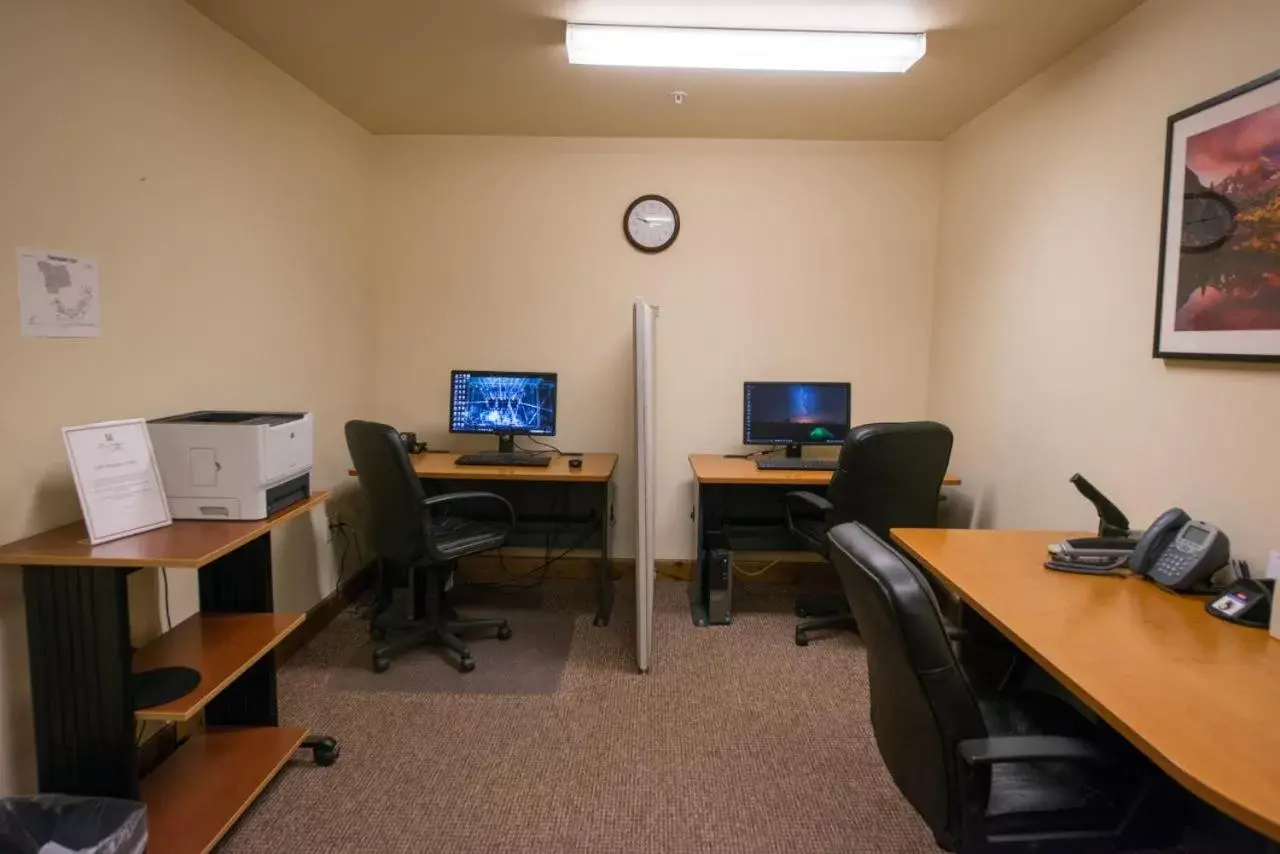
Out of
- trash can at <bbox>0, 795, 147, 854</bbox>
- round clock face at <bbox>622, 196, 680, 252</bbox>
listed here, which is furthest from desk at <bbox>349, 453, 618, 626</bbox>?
trash can at <bbox>0, 795, 147, 854</bbox>

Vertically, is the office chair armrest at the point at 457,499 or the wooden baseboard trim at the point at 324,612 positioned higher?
the office chair armrest at the point at 457,499

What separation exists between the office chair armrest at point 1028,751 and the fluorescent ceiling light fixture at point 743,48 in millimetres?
2280

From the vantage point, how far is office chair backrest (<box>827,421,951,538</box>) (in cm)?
277

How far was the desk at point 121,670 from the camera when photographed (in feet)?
5.38

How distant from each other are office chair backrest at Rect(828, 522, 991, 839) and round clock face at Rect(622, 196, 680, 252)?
277cm

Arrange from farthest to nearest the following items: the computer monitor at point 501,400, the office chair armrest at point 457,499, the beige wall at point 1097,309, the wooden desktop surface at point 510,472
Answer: the computer monitor at point 501,400
the wooden desktop surface at point 510,472
the office chair armrest at point 457,499
the beige wall at point 1097,309

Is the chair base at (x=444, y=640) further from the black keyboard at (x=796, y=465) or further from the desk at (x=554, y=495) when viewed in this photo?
the black keyboard at (x=796, y=465)

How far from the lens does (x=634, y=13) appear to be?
2348 millimetres

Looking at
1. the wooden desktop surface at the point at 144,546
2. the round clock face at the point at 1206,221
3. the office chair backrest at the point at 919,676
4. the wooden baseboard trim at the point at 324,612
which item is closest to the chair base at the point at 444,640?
the wooden baseboard trim at the point at 324,612

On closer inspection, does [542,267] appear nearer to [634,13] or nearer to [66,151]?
[634,13]

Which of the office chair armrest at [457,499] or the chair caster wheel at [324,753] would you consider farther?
the office chair armrest at [457,499]

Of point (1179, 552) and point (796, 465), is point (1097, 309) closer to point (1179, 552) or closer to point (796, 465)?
point (1179, 552)

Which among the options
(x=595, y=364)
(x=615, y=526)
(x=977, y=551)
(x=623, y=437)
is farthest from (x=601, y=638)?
(x=977, y=551)

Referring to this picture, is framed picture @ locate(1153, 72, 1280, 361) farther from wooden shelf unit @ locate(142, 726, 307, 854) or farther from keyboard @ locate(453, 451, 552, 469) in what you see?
wooden shelf unit @ locate(142, 726, 307, 854)
